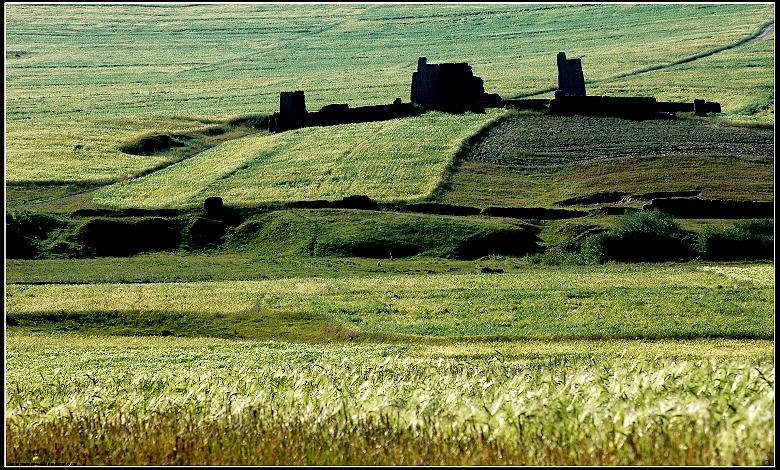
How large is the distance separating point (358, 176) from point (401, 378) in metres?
52.9

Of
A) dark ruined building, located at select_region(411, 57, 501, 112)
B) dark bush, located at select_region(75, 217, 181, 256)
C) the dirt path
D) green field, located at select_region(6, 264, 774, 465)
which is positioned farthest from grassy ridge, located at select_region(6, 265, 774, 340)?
the dirt path

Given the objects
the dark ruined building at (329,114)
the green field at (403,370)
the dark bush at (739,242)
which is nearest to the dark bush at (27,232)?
the green field at (403,370)

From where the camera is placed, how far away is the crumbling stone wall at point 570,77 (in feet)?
295

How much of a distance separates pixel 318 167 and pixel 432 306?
113 feet

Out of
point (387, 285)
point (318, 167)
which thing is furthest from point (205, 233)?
point (387, 285)

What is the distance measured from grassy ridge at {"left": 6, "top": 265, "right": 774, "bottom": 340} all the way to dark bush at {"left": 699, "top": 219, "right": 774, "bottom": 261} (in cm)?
609

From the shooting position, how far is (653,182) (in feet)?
216

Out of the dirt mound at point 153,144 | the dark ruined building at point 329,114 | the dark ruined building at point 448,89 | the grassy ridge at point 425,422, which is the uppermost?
the grassy ridge at point 425,422

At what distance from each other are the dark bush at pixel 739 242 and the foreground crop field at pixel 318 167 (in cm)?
1567

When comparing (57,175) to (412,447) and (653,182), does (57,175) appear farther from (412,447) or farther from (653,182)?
(412,447)

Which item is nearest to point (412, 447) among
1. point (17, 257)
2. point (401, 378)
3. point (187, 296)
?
point (401, 378)

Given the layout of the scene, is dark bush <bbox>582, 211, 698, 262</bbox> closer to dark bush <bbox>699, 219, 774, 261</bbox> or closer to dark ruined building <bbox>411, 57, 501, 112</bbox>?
dark bush <bbox>699, 219, 774, 261</bbox>

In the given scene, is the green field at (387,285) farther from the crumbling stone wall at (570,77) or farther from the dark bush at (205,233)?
the crumbling stone wall at (570,77)

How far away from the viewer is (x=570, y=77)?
3551 inches
